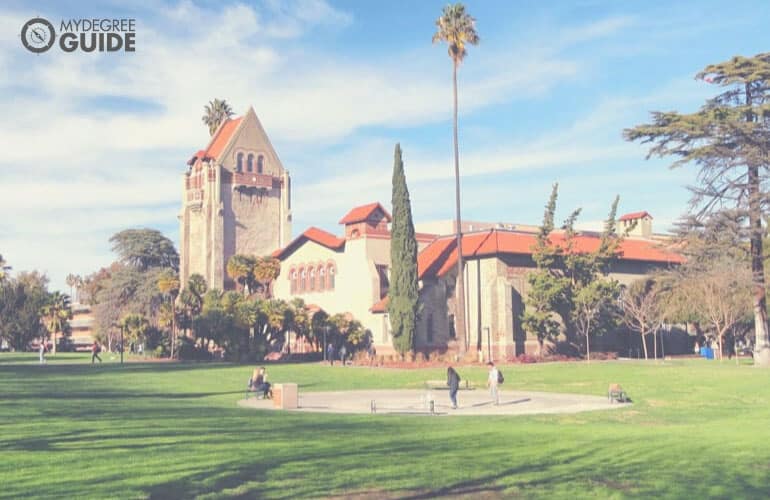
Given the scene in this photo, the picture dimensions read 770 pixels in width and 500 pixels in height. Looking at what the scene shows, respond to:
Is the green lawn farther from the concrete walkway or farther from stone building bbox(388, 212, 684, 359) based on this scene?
stone building bbox(388, 212, 684, 359)

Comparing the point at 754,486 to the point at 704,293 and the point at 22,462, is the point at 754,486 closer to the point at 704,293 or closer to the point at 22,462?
the point at 22,462

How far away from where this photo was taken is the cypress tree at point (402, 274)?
181 ft

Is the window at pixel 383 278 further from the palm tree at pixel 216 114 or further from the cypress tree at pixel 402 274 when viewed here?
the palm tree at pixel 216 114

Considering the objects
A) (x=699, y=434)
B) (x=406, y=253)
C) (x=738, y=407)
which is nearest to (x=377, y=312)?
(x=406, y=253)

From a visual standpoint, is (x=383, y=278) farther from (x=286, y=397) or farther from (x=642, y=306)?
(x=286, y=397)

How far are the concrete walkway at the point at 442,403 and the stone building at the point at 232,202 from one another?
182 ft

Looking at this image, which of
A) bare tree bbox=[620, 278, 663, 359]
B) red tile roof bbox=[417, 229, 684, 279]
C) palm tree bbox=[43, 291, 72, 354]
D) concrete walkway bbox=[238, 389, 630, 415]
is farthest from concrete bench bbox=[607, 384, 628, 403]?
palm tree bbox=[43, 291, 72, 354]

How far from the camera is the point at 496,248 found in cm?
5856

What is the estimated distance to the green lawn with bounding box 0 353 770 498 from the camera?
1238 centimetres

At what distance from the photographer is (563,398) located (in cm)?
2945

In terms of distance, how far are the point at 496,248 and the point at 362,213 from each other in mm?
11050

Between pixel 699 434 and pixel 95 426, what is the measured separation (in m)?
13.5

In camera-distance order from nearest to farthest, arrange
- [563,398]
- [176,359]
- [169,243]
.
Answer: [563,398]
[176,359]
[169,243]

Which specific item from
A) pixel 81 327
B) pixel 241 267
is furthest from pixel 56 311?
pixel 241 267
